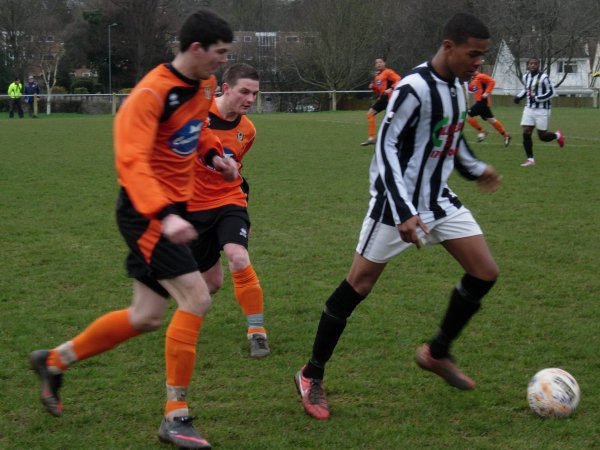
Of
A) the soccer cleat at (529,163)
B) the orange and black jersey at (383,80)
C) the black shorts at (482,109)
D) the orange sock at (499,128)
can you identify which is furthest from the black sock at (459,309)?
the orange and black jersey at (383,80)

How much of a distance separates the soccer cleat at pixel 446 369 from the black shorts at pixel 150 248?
4.69 feet

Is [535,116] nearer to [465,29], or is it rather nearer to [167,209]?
[465,29]

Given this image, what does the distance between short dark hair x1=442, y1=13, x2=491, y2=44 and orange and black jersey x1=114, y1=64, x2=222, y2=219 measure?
3.75 feet

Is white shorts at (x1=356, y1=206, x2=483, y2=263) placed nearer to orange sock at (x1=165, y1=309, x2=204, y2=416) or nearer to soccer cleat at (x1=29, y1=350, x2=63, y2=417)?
orange sock at (x1=165, y1=309, x2=204, y2=416)

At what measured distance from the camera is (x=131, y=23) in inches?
1939

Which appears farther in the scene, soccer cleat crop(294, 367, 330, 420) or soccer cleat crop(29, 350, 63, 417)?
soccer cleat crop(294, 367, 330, 420)

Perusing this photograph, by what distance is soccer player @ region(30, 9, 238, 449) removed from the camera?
3266 millimetres

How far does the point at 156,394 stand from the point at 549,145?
14.8 metres

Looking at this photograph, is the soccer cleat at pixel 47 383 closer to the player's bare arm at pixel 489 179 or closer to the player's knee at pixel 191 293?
the player's knee at pixel 191 293

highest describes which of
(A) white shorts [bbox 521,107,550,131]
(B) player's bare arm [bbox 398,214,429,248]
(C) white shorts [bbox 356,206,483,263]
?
(B) player's bare arm [bbox 398,214,429,248]

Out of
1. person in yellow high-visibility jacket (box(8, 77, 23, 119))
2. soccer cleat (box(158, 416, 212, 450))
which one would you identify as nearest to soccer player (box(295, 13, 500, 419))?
soccer cleat (box(158, 416, 212, 450))

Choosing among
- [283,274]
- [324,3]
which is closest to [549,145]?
[283,274]

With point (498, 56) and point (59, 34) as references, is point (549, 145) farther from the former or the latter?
point (59, 34)

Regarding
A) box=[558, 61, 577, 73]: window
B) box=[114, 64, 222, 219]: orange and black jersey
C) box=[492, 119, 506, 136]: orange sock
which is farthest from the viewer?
box=[558, 61, 577, 73]: window
